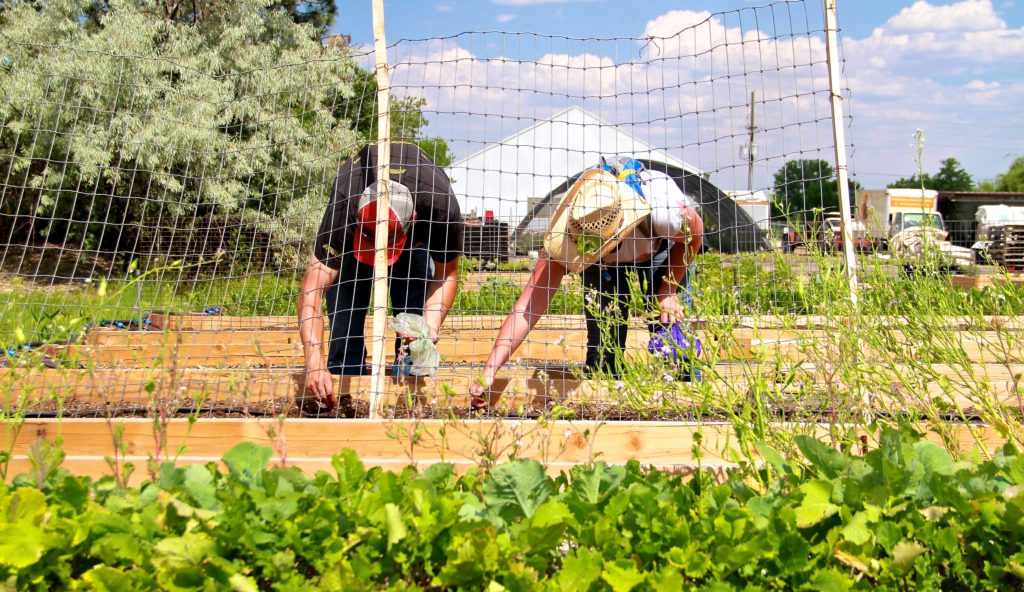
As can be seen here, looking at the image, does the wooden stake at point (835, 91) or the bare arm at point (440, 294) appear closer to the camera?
the wooden stake at point (835, 91)

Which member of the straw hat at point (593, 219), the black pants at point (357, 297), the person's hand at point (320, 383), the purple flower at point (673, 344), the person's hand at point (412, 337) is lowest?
the person's hand at point (320, 383)

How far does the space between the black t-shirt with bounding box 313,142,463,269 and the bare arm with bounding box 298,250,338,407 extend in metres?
0.06

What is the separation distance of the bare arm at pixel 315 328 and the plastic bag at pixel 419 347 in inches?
14.2

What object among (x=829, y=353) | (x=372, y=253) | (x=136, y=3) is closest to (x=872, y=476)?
(x=829, y=353)

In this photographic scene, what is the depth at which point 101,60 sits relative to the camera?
1069 cm

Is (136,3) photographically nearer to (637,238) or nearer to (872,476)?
(637,238)

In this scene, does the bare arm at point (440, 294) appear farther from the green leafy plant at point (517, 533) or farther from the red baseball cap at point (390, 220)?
the green leafy plant at point (517, 533)

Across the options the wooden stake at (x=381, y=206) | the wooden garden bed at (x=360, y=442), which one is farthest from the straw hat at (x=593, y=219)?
the wooden garden bed at (x=360, y=442)

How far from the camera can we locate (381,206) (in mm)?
3387

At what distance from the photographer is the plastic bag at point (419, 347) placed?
3.34 metres

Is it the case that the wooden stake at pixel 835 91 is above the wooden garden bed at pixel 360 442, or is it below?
above

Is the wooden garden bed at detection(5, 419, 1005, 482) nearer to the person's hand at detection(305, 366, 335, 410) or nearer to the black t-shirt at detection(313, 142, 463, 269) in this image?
the person's hand at detection(305, 366, 335, 410)

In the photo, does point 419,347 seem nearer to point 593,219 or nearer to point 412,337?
point 412,337

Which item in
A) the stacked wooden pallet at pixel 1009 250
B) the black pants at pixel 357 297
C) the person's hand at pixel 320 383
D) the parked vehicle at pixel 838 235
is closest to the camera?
the parked vehicle at pixel 838 235
